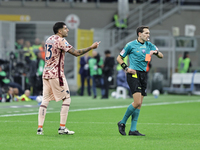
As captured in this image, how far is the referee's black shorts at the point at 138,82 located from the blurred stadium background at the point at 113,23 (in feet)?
57.4

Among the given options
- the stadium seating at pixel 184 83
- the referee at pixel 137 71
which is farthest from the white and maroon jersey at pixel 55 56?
the stadium seating at pixel 184 83

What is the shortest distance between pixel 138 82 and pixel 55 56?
5.23 ft

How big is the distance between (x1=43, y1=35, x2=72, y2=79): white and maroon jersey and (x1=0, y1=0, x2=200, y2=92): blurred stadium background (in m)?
17.5

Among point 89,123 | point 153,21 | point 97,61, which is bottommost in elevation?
point 89,123

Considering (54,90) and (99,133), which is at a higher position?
(54,90)

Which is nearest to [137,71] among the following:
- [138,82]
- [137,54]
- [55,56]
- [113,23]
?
[138,82]

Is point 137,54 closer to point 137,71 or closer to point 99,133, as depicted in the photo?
point 137,71

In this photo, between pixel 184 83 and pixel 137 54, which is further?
pixel 184 83

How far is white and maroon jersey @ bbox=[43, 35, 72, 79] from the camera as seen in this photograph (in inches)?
376

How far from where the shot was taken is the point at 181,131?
10.5m

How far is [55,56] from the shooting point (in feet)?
31.5

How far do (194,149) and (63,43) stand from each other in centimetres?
315

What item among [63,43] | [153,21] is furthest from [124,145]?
[153,21]

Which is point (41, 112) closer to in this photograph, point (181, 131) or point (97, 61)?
point (181, 131)
